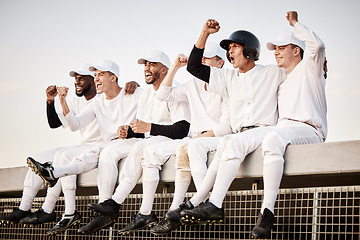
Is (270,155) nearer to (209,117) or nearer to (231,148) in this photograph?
(231,148)

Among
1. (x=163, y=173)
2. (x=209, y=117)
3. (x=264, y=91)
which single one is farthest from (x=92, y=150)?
(x=264, y=91)

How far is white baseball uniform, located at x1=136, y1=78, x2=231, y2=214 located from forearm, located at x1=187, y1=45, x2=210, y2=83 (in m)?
0.50

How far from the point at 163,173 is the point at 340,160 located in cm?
204

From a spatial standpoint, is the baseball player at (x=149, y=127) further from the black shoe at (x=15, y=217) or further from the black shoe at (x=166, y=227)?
the black shoe at (x=15, y=217)

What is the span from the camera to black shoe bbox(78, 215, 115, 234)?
21.0 ft

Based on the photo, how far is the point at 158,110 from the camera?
23.8 ft

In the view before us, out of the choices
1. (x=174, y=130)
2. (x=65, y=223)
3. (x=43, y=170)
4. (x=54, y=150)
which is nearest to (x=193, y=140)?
(x=174, y=130)

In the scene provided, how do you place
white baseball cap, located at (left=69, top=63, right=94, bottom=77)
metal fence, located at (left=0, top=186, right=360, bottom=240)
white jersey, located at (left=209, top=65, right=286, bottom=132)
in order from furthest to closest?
1. white baseball cap, located at (left=69, top=63, right=94, bottom=77)
2. white jersey, located at (left=209, top=65, right=286, bottom=132)
3. metal fence, located at (left=0, top=186, right=360, bottom=240)

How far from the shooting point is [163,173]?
6.66 m

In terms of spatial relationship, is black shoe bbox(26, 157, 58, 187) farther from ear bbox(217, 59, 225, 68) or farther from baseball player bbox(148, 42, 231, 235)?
ear bbox(217, 59, 225, 68)

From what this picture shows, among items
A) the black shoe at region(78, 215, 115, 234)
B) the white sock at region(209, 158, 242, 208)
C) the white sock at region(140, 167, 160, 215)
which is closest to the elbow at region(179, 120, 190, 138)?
the white sock at region(140, 167, 160, 215)

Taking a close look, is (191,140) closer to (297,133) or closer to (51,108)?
(297,133)

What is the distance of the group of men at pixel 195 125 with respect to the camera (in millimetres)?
5488

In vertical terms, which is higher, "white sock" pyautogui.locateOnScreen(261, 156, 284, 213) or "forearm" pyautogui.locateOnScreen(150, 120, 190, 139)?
"forearm" pyautogui.locateOnScreen(150, 120, 190, 139)
